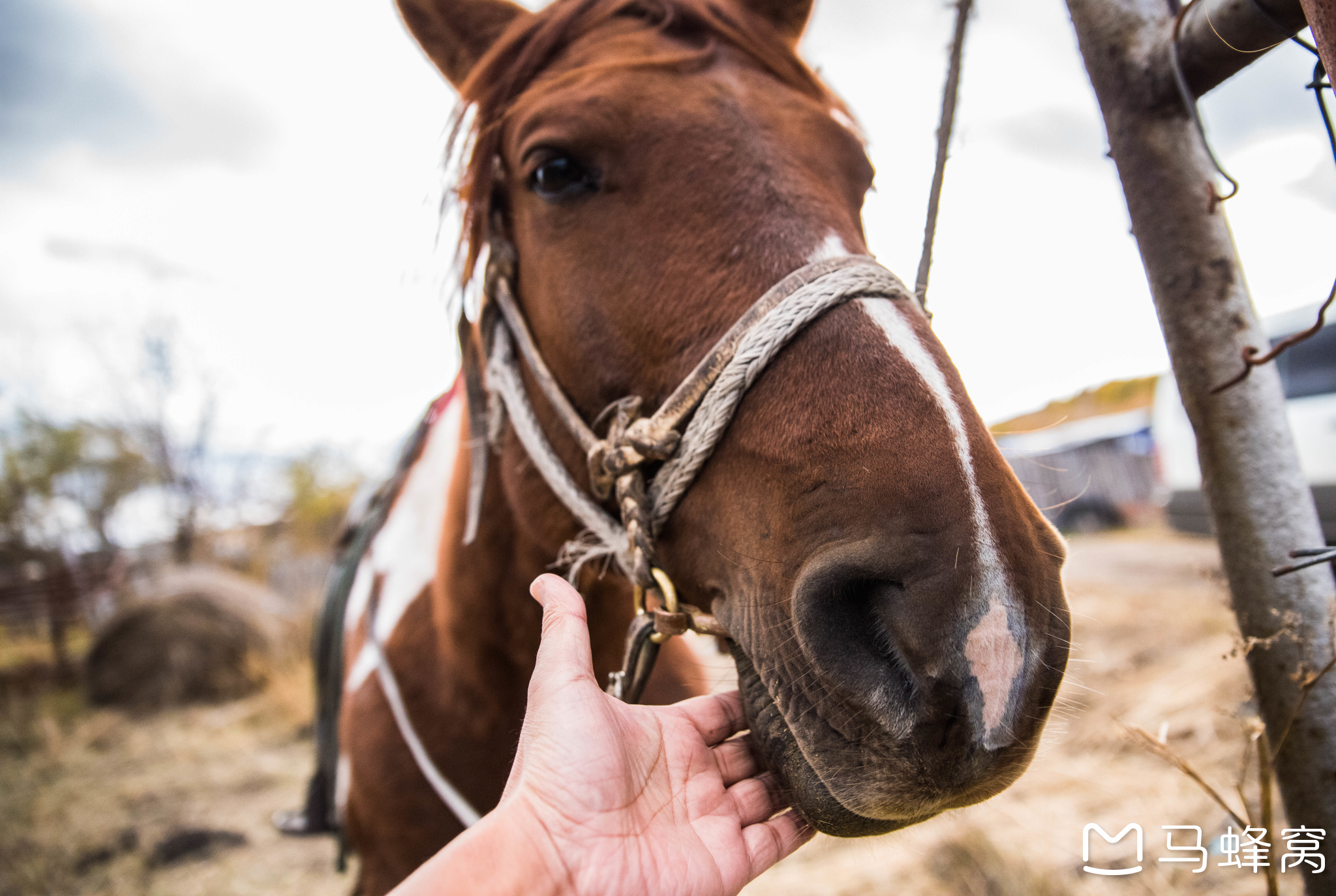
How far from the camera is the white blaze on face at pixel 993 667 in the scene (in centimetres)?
67

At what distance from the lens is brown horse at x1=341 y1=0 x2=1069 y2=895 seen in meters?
0.71

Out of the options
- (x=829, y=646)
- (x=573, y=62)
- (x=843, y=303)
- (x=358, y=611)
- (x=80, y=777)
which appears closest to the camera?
(x=829, y=646)

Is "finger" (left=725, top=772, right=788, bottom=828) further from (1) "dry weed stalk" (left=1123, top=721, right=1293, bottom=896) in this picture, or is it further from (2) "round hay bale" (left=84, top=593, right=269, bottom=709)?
(2) "round hay bale" (left=84, top=593, right=269, bottom=709)

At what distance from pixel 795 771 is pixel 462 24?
1.77 meters

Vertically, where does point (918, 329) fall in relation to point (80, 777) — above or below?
above

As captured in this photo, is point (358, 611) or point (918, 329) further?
point (358, 611)

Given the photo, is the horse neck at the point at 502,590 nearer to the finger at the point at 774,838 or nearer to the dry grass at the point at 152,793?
the finger at the point at 774,838

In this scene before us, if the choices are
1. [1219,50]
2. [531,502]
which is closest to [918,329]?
[1219,50]

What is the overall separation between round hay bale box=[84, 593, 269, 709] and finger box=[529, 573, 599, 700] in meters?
7.16

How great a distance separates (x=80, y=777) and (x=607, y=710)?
6659 mm

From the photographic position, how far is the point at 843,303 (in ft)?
2.89

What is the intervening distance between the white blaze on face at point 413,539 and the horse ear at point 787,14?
134 centimetres

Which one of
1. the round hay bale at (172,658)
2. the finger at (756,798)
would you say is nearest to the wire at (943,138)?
the finger at (756,798)

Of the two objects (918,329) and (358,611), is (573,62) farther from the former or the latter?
(358,611)
